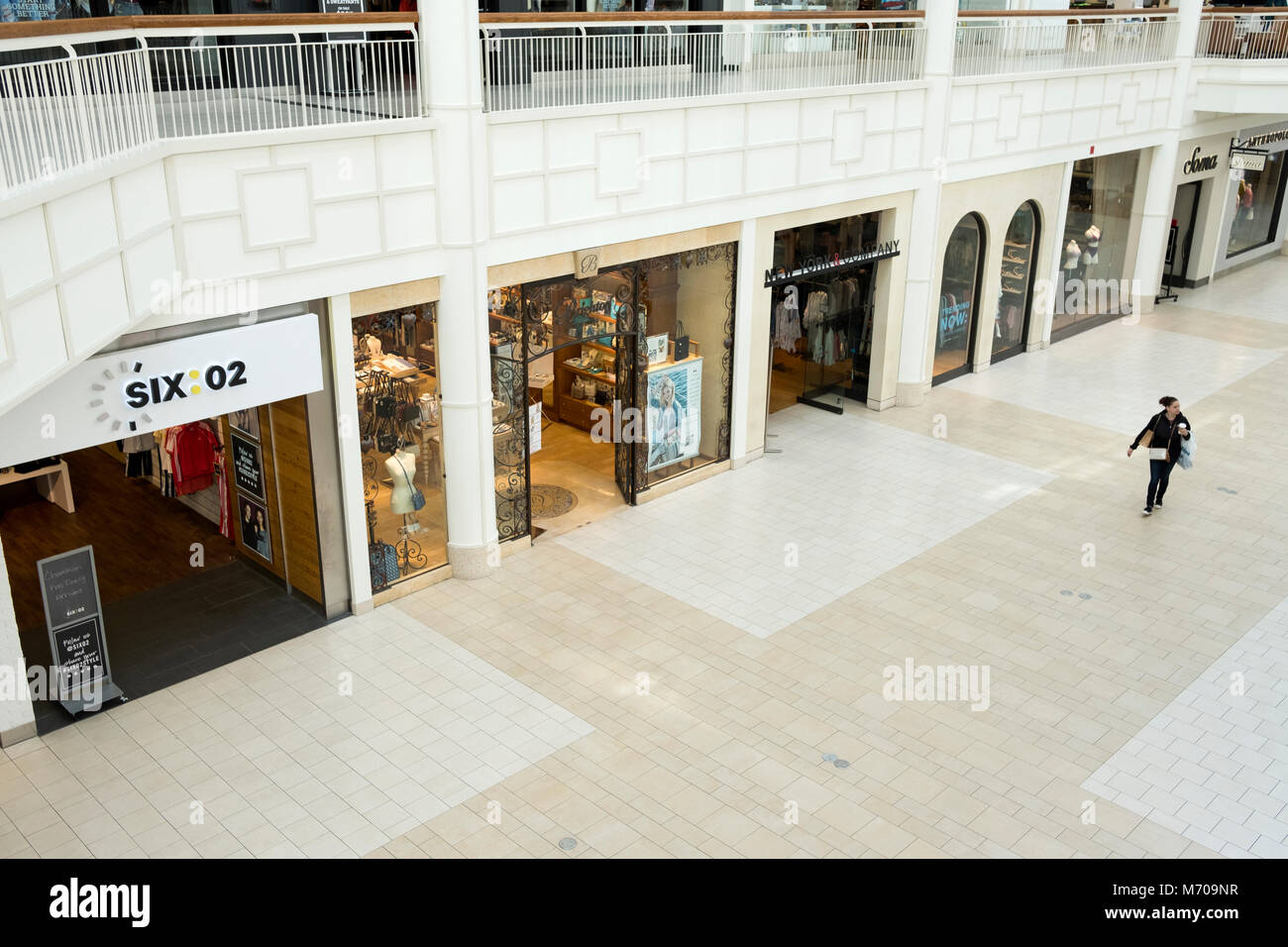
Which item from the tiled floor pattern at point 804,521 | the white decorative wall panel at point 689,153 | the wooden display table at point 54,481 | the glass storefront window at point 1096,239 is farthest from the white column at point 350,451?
the glass storefront window at point 1096,239

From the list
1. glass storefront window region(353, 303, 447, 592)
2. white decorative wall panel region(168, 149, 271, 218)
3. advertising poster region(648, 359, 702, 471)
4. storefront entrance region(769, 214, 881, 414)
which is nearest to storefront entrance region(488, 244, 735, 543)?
advertising poster region(648, 359, 702, 471)

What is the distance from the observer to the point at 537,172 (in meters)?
11.6

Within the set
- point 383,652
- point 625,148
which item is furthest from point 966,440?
point 383,652

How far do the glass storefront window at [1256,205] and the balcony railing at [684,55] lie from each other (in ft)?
43.1

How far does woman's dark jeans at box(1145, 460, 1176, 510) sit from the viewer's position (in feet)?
44.4

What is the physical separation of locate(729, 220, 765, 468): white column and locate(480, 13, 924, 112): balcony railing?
1874mm

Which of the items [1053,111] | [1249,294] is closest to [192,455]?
[1053,111]

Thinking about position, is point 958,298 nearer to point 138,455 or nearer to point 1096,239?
point 1096,239

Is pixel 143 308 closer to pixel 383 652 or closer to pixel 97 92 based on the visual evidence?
pixel 97 92

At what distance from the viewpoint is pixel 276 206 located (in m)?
9.62

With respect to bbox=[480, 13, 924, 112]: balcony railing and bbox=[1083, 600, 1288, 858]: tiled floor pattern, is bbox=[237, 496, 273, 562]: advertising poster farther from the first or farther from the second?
bbox=[1083, 600, 1288, 858]: tiled floor pattern

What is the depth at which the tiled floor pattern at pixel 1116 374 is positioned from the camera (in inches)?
689
